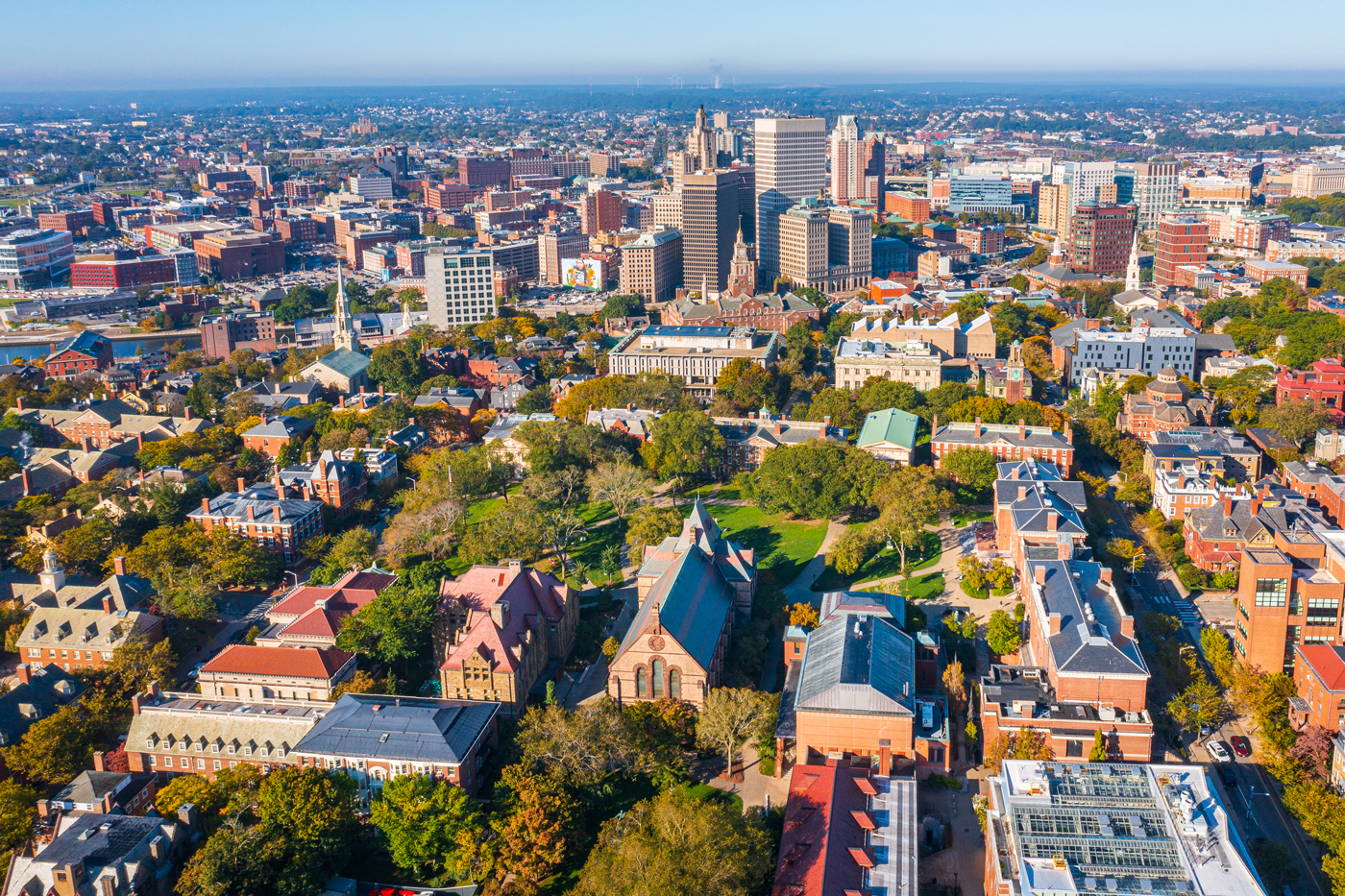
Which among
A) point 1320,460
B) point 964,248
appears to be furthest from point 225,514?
point 964,248

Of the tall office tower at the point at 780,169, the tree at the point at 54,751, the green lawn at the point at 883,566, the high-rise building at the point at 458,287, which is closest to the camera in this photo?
the tree at the point at 54,751

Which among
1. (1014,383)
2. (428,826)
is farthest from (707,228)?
(428,826)

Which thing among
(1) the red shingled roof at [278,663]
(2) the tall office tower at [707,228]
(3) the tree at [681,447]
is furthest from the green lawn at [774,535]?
(2) the tall office tower at [707,228]

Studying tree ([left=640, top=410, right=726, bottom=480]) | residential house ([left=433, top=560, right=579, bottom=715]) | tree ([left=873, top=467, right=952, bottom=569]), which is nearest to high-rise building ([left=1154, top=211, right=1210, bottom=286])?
tree ([left=873, top=467, right=952, bottom=569])

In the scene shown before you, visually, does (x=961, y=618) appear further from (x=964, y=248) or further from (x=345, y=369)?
(x=964, y=248)

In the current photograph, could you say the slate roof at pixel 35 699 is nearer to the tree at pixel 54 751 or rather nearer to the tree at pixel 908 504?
the tree at pixel 54 751

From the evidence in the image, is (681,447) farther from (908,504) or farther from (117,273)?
(117,273)
